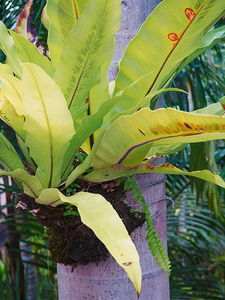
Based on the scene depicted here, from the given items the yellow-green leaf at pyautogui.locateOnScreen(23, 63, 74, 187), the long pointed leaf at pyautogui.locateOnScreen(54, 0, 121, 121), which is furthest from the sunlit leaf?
the long pointed leaf at pyautogui.locateOnScreen(54, 0, 121, 121)

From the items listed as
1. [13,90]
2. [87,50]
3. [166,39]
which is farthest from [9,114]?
[166,39]

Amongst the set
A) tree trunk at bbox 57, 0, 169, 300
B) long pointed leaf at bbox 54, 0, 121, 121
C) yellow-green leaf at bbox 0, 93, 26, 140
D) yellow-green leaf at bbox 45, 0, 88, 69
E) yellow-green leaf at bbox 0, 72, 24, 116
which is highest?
yellow-green leaf at bbox 45, 0, 88, 69

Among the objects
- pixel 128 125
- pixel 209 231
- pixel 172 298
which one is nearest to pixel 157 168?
pixel 128 125

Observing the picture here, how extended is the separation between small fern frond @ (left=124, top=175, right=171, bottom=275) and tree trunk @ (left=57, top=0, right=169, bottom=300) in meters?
0.03

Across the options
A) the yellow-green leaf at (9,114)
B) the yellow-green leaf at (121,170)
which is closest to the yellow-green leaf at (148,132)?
the yellow-green leaf at (121,170)

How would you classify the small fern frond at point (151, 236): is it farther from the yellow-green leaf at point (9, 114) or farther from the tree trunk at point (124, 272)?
the yellow-green leaf at point (9, 114)

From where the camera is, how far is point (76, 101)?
0.48 m

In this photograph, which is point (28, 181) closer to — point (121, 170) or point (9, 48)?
point (121, 170)

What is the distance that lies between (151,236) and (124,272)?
10 cm

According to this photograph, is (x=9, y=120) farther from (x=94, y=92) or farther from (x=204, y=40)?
(x=204, y=40)

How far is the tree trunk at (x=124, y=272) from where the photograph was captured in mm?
575

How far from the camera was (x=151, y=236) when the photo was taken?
0.54 m

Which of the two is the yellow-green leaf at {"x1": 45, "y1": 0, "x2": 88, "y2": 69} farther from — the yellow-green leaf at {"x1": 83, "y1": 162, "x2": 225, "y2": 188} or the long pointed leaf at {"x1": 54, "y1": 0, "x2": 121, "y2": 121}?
the yellow-green leaf at {"x1": 83, "y1": 162, "x2": 225, "y2": 188}

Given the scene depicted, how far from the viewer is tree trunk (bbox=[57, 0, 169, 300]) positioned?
1.89 feet
